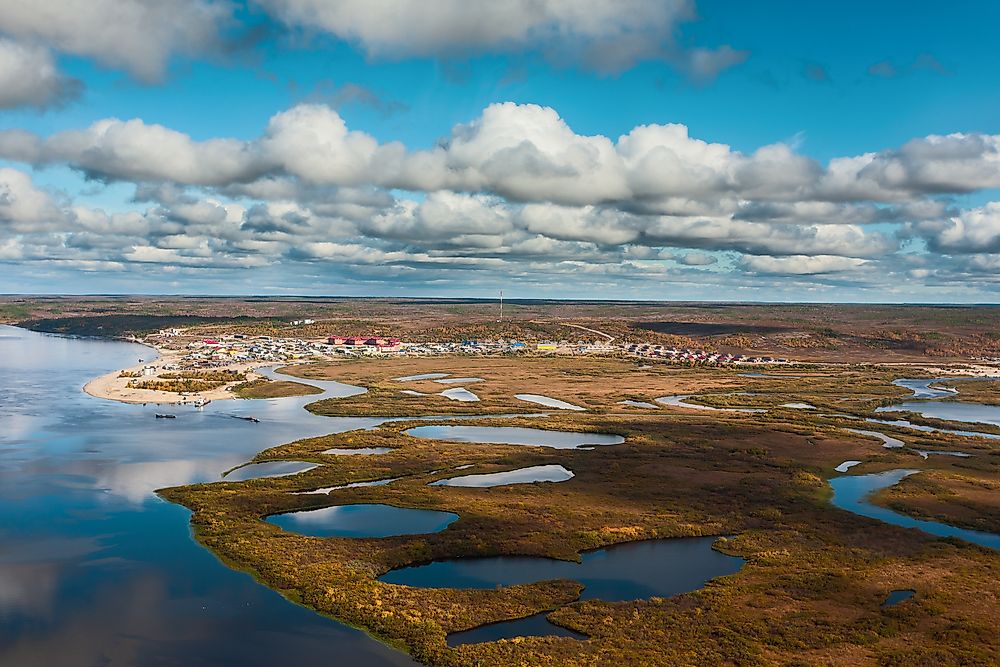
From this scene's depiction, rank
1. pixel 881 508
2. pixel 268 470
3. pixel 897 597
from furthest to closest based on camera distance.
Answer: pixel 268 470, pixel 881 508, pixel 897 597

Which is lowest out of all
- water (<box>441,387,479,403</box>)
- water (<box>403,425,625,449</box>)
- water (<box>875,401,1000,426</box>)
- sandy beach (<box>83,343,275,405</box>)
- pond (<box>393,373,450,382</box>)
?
water (<box>875,401,1000,426</box>)

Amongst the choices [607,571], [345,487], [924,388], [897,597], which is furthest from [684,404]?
[897,597]

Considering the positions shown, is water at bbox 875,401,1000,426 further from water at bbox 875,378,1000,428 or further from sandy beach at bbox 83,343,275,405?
sandy beach at bbox 83,343,275,405

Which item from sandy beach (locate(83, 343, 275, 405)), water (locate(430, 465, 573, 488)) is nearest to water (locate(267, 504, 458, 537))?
water (locate(430, 465, 573, 488))

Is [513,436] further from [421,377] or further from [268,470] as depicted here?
[421,377]

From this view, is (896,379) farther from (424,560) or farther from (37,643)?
(37,643)

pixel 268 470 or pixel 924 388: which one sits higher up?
pixel 268 470
